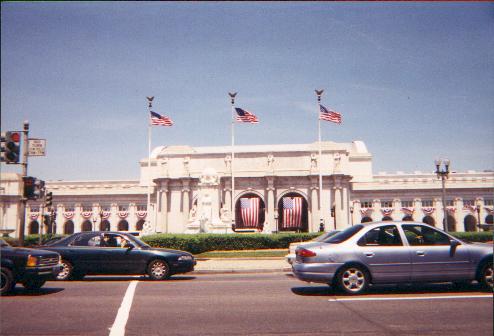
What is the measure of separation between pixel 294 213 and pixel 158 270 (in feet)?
180

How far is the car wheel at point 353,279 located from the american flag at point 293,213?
58.0m

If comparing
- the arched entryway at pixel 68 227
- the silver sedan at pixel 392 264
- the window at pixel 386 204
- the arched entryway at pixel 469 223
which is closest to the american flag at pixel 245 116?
the silver sedan at pixel 392 264

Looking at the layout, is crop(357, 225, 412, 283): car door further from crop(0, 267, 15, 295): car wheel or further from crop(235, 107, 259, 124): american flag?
crop(235, 107, 259, 124): american flag

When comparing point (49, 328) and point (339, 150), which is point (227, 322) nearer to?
point (49, 328)

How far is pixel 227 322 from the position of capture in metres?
7.18

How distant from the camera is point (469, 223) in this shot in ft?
235

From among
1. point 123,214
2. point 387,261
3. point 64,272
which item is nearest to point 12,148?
point 64,272

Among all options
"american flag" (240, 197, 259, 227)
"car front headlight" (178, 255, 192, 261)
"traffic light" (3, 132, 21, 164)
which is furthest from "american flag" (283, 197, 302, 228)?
"traffic light" (3, 132, 21, 164)

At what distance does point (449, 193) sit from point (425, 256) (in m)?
66.9

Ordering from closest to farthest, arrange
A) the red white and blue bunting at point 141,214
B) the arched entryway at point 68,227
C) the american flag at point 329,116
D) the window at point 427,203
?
the american flag at point 329,116, the window at point 427,203, the red white and blue bunting at point 141,214, the arched entryway at point 68,227

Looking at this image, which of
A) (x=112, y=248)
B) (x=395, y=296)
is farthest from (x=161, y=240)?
(x=395, y=296)

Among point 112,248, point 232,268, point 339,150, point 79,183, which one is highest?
point 339,150

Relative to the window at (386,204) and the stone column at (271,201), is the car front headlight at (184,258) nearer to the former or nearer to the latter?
the stone column at (271,201)

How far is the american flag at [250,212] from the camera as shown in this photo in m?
66.1
